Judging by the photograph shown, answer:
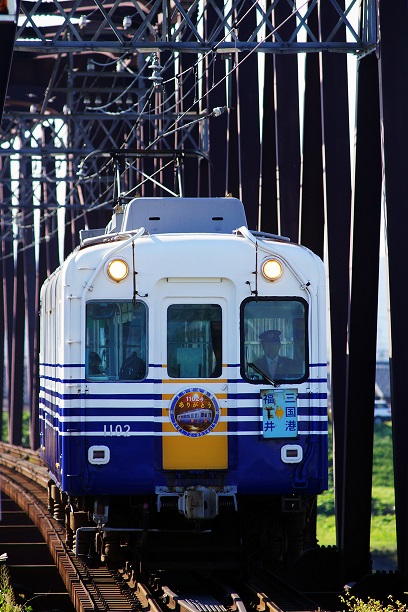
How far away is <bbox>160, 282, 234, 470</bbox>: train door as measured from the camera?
10.2 meters

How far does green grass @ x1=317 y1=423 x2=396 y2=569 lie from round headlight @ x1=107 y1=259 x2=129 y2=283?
3347cm

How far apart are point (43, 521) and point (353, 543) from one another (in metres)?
6.61

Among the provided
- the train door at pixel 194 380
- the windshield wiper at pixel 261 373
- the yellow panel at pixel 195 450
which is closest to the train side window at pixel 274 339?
the windshield wiper at pixel 261 373

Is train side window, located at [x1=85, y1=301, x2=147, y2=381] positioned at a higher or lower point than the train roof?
lower

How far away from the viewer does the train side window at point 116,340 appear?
33.9ft

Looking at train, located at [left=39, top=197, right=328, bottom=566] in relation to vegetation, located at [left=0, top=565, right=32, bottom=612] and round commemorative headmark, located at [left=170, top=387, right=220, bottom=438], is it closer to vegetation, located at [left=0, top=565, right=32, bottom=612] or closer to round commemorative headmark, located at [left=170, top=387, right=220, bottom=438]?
round commemorative headmark, located at [left=170, top=387, right=220, bottom=438]

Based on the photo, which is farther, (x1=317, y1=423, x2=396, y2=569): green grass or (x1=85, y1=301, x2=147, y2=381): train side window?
(x1=317, y1=423, x2=396, y2=569): green grass

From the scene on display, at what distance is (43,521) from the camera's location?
1753 cm

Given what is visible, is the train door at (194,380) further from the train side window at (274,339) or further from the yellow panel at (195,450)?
the train side window at (274,339)

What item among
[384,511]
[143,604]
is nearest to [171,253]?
[143,604]

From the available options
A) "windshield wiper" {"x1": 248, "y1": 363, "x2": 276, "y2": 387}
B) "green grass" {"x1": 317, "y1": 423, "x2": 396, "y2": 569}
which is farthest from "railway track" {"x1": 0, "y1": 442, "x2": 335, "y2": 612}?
"green grass" {"x1": 317, "y1": 423, "x2": 396, "y2": 569}

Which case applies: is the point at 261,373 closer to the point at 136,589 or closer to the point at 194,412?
the point at 194,412

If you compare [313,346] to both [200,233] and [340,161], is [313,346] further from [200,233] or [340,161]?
[340,161]

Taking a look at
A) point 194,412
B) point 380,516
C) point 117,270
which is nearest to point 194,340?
point 194,412
